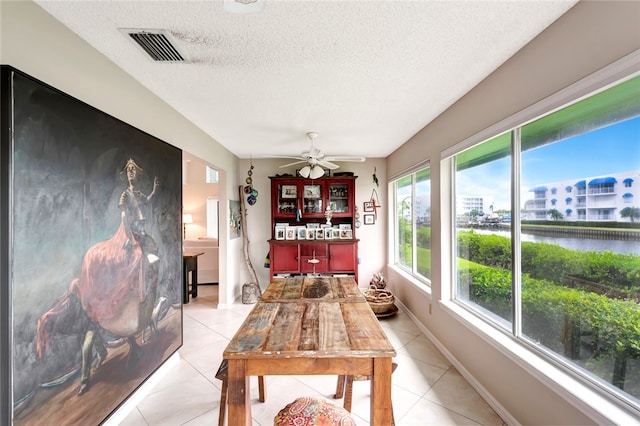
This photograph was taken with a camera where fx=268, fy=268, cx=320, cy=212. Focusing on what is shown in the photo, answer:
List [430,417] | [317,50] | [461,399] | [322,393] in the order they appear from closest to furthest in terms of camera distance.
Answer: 1. [317,50]
2. [430,417]
3. [461,399]
4. [322,393]

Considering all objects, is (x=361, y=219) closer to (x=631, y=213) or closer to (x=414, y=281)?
(x=414, y=281)

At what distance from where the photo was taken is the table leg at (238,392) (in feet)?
4.05

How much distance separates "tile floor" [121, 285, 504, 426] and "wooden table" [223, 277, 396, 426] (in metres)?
0.85

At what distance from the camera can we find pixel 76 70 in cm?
A: 155

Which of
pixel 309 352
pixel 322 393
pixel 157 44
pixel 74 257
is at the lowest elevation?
pixel 322 393

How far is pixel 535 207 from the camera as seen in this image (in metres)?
1.77

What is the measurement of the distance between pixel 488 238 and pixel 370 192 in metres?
2.86

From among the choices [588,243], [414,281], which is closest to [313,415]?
[588,243]

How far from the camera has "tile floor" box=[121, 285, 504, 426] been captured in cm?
193

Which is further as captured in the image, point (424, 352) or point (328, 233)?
point (328, 233)

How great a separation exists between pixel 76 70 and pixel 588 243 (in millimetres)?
3007

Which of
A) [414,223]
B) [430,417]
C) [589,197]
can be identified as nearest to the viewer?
[589,197]

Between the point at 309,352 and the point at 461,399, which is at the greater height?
the point at 309,352

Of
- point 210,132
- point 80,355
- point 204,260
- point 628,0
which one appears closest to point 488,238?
point 628,0
